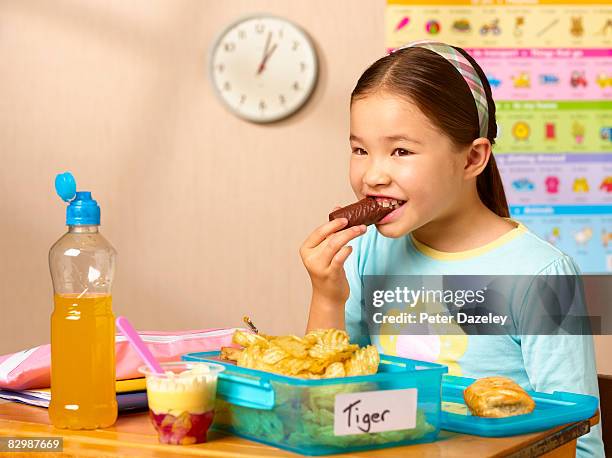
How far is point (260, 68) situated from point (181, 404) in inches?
114

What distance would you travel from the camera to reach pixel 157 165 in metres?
3.81

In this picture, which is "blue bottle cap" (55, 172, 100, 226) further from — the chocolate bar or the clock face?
the clock face

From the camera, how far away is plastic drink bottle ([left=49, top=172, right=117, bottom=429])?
Result: 3.47ft

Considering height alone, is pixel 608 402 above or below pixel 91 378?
below

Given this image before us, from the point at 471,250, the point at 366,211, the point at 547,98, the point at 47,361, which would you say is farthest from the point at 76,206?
the point at 547,98

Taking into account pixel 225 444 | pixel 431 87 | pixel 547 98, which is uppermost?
pixel 547 98

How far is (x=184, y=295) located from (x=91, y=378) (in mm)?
2763

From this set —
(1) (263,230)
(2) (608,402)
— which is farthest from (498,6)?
(2) (608,402)

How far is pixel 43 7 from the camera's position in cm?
383

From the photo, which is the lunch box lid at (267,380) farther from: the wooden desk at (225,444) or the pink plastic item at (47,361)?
the pink plastic item at (47,361)

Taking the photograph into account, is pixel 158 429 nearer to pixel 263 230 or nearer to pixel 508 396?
pixel 508 396

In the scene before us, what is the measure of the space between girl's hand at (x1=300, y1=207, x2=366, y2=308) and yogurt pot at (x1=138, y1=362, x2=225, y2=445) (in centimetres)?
46

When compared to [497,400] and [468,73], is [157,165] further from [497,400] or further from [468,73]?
[497,400]

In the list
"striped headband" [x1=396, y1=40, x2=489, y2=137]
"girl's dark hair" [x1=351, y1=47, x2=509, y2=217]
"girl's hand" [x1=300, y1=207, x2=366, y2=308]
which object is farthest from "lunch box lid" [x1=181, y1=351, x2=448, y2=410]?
"striped headband" [x1=396, y1=40, x2=489, y2=137]
